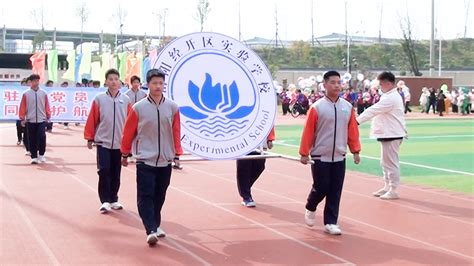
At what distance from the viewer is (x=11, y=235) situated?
7.03 meters

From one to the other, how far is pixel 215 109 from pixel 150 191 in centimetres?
127

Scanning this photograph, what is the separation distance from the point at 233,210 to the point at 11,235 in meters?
2.86

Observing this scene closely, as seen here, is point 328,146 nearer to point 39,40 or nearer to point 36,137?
point 36,137

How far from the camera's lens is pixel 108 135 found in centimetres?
861

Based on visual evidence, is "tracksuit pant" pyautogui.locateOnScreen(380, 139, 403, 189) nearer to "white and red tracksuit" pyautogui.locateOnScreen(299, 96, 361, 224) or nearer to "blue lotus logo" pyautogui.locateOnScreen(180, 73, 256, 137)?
"white and red tracksuit" pyautogui.locateOnScreen(299, 96, 361, 224)

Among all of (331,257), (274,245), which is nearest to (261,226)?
(274,245)

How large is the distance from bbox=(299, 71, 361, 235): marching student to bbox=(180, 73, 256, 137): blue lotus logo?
78 centimetres

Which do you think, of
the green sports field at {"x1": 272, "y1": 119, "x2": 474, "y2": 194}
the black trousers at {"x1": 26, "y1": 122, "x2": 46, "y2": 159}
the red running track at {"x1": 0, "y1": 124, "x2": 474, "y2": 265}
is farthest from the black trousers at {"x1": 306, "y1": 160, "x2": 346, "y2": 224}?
the black trousers at {"x1": 26, "y1": 122, "x2": 46, "y2": 159}

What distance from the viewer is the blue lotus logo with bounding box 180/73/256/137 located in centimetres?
737

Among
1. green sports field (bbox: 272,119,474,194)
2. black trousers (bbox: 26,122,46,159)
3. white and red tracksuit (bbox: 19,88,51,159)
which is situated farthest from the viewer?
black trousers (bbox: 26,122,46,159)

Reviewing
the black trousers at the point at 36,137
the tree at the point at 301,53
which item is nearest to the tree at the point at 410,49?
the tree at the point at 301,53

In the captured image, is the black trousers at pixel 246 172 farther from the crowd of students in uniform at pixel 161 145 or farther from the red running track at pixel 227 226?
the red running track at pixel 227 226

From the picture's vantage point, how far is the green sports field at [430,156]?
11.9m

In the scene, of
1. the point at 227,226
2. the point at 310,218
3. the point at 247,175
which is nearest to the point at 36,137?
the point at 247,175
